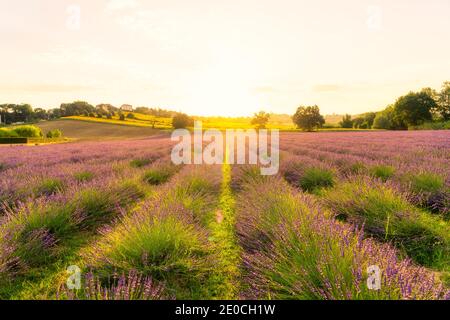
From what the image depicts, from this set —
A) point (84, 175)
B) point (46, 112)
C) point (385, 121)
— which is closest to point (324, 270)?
point (84, 175)

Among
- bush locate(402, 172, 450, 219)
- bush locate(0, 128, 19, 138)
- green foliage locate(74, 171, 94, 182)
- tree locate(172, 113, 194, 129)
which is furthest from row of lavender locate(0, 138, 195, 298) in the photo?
tree locate(172, 113, 194, 129)

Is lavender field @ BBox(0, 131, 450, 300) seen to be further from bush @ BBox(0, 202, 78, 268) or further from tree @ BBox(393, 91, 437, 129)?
tree @ BBox(393, 91, 437, 129)

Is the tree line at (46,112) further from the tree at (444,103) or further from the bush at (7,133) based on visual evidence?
the tree at (444,103)

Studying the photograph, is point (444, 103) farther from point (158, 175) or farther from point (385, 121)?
point (158, 175)

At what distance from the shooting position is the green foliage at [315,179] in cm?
569

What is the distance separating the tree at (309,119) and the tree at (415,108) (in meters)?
16.0

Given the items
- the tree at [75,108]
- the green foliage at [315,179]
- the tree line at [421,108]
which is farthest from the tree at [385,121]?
the tree at [75,108]

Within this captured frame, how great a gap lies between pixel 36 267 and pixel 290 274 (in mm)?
2303

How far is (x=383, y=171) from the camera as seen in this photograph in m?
5.80

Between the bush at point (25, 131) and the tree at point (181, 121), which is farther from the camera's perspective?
the tree at point (181, 121)

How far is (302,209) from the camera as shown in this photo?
2846 mm

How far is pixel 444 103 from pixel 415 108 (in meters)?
8.38
